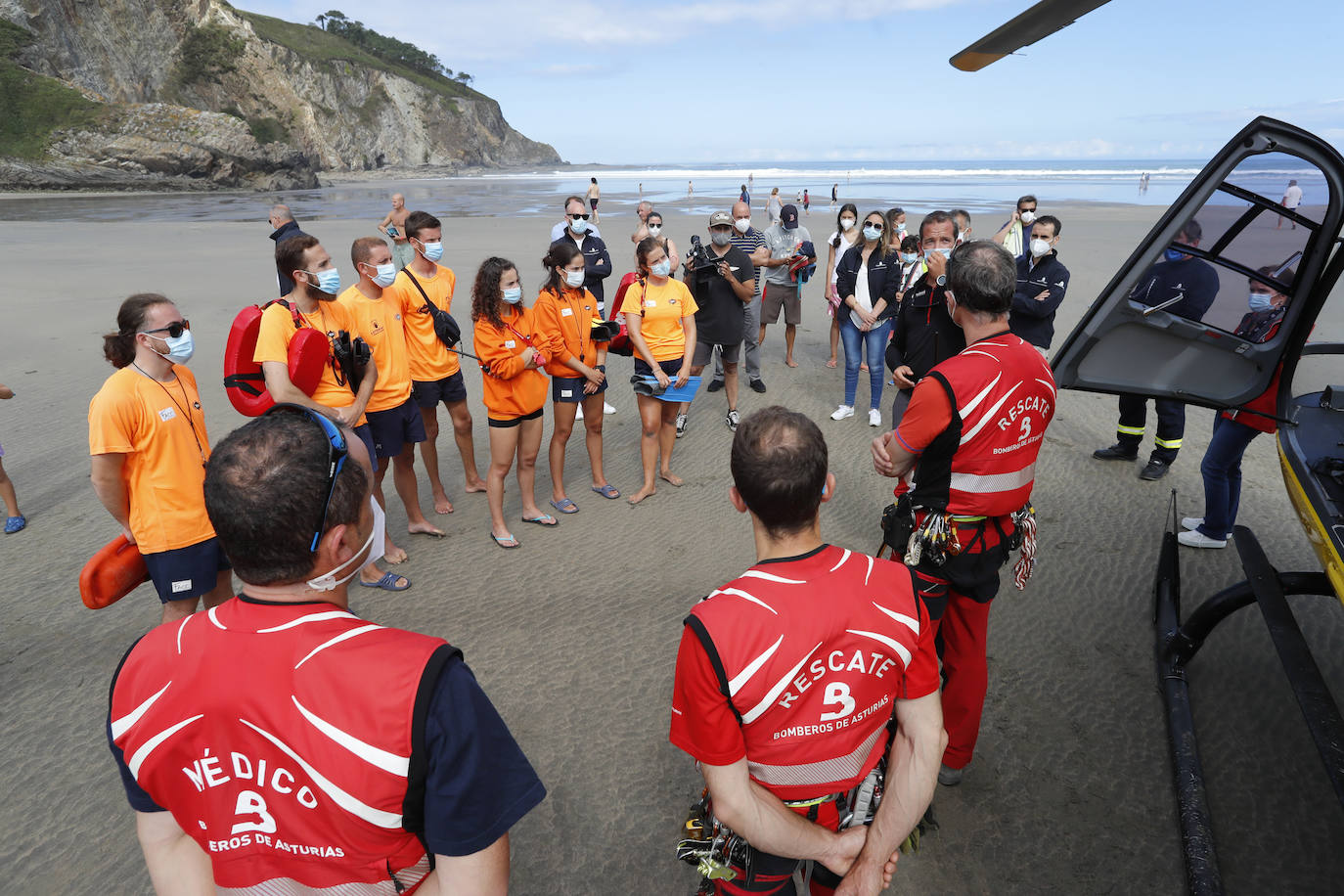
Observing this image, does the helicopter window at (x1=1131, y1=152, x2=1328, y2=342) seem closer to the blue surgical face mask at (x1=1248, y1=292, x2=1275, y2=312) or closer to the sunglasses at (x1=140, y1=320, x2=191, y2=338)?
the blue surgical face mask at (x1=1248, y1=292, x2=1275, y2=312)

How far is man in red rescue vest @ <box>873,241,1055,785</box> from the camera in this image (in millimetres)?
2777

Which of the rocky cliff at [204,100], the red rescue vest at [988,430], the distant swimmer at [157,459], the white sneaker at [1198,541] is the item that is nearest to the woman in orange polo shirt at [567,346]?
the distant swimmer at [157,459]

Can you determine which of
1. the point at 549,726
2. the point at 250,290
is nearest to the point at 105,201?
the point at 250,290

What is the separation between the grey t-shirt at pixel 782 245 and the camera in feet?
29.5

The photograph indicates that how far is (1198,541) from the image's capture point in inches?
195

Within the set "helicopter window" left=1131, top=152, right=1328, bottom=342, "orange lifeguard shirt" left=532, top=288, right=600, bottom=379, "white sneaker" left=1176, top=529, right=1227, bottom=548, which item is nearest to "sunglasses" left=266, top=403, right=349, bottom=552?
"helicopter window" left=1131, top=152, right=1328, bottom=342

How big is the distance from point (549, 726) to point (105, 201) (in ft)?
138

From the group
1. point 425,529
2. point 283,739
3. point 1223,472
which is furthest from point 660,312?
point 283,739

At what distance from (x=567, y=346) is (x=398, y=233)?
13.9 feet

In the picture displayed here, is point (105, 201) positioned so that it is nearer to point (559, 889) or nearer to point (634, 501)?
point (634, 501)

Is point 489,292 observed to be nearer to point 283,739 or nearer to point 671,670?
point 671,670

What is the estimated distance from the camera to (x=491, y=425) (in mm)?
5148

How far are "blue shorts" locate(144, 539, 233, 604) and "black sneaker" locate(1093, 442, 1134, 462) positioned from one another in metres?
6.83

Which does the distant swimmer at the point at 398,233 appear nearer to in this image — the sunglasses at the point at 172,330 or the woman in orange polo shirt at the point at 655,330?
the woman in orange polo shirt at the point at 655,330
